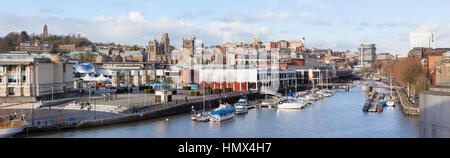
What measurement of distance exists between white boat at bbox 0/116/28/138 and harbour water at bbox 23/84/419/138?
667mm

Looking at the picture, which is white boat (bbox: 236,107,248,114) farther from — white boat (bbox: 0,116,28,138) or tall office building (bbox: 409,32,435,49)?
tall office building (bbox: 409,32,435,49)

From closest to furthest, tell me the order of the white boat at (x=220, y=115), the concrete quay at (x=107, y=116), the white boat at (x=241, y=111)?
the concrete quay at (x=107, y=116), the white boat at (x=220, y=115), the white boat at (x=241, y=111)

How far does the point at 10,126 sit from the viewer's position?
16.4 metres

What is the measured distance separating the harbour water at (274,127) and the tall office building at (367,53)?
151792mm

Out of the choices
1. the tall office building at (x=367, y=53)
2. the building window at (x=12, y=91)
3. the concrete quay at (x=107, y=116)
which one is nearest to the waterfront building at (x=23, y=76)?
the building window at (x=12, y=91)

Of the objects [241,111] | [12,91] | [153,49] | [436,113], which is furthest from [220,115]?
[153,49]

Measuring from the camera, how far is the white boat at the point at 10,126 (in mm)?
16297

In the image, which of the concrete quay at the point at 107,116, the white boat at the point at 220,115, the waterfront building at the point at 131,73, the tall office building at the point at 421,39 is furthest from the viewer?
the tall office building at the point at 421,39

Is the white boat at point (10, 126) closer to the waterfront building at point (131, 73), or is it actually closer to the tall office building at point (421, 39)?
the waterfront building at point (131, 73)
